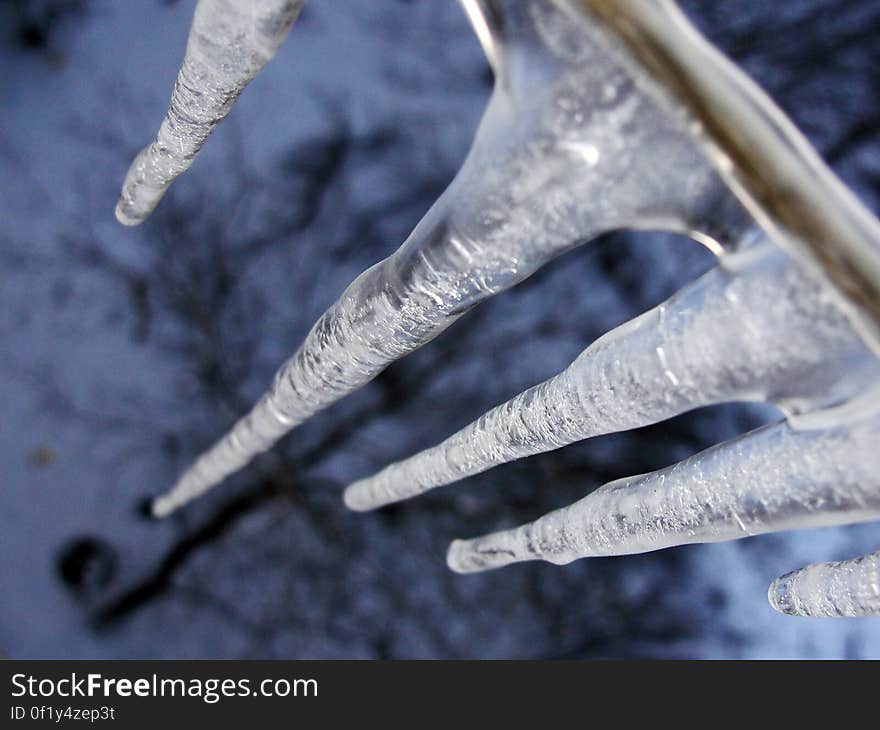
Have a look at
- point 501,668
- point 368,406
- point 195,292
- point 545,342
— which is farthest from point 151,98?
point 501,668

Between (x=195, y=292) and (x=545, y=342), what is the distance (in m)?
0.63

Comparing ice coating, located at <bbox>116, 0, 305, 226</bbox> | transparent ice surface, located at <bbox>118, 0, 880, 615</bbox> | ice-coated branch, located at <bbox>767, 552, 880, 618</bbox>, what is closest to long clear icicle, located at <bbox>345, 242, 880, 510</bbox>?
transparent ice surface, located at <bbox>118, 0, 880, 615</bbox>

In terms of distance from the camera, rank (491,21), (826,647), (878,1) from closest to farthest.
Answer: (491,21), (878,1), (826,647)

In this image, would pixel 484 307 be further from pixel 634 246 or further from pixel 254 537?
pixel 254 537

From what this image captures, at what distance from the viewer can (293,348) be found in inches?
54.4

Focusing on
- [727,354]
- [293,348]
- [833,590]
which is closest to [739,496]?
[727,354]

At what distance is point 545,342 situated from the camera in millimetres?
1342

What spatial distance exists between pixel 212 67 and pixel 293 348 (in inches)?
42.2

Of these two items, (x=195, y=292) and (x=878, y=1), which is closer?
(x=878, y=1)

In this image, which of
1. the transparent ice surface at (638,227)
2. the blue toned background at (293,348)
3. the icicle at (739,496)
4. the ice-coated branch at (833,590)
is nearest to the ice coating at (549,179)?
the transparent ice surface at (638,227)

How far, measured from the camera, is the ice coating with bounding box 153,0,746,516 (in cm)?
21

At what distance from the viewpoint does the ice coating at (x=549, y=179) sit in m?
0.21

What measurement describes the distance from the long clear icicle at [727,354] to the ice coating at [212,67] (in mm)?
184

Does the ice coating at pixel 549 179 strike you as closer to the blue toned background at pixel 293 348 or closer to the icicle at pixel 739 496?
the icicle at pixel 739 496
